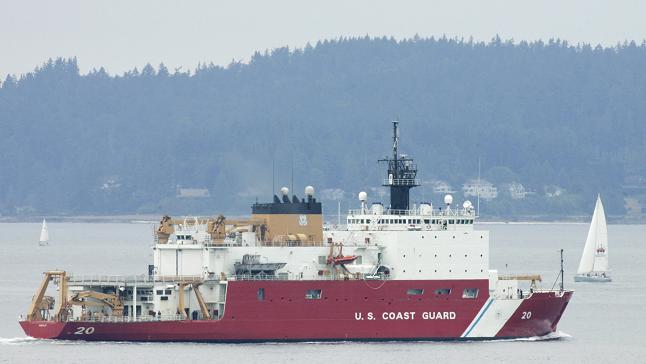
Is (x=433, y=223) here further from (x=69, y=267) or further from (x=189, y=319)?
(x=69, y=267)

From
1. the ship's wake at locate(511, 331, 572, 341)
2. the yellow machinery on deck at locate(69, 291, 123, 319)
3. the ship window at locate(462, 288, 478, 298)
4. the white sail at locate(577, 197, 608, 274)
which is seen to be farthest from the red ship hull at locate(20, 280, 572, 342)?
the white sail at locate(577, 197, 608, 274)

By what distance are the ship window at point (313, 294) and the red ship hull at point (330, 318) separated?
0.29 feet

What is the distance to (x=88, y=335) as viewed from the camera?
4981 centimetres

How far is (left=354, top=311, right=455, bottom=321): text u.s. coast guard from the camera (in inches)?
2007

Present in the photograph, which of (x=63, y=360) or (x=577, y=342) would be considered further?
(x=577, y=342)

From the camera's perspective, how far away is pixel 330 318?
167 feet

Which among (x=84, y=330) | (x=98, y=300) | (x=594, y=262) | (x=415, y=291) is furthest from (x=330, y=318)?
(x=594, y=262)

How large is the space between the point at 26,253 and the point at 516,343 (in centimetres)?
7162

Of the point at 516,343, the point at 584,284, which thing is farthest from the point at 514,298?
the point at 584,284

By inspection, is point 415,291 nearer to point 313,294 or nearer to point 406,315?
point 406,315

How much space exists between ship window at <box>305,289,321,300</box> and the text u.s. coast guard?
48.6 inches

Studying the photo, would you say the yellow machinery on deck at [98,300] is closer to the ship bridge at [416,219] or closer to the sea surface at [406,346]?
the sea surface at [406,346]

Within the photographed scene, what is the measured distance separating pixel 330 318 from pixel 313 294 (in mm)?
866

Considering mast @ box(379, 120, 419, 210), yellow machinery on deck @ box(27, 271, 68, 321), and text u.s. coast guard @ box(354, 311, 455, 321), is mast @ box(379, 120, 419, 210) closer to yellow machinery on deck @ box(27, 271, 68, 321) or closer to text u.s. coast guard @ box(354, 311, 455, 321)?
text u.s. coast guard @ box(354, 311, 455, 321)
